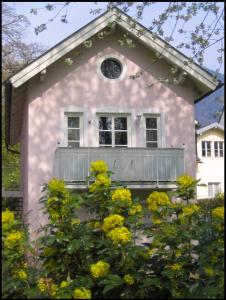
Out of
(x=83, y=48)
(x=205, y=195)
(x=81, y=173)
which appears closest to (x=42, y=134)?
(x=81, y=173)

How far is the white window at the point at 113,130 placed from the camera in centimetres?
1675

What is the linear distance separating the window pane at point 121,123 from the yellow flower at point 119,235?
1232 centimetres

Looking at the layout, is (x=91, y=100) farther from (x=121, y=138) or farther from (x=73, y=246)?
(x=73, y=246)

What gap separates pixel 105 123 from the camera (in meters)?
16.9

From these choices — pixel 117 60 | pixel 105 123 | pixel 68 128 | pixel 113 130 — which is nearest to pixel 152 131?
pixel 113 130

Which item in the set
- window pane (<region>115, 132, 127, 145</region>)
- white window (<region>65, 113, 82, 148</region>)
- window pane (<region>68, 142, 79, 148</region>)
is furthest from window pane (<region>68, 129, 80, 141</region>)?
window pane (<region>115, 132, 127, 145</region>)

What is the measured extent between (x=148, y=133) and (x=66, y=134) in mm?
2722

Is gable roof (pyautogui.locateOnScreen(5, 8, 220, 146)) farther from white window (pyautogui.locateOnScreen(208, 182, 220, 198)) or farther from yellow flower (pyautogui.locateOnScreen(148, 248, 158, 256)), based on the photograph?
white window (pyautogui.locateOnScreen(208, 182, 220, 198))

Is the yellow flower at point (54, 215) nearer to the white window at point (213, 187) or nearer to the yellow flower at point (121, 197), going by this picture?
the yellow flower at point (121, 197)

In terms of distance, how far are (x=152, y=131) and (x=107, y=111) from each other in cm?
168

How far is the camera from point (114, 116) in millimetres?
16984

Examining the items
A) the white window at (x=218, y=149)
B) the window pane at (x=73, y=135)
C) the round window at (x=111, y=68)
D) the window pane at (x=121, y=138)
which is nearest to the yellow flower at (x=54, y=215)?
the window pane at (x=73, y=135)

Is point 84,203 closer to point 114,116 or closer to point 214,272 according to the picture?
point 214,272

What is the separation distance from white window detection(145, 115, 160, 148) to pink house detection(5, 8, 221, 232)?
3cm
